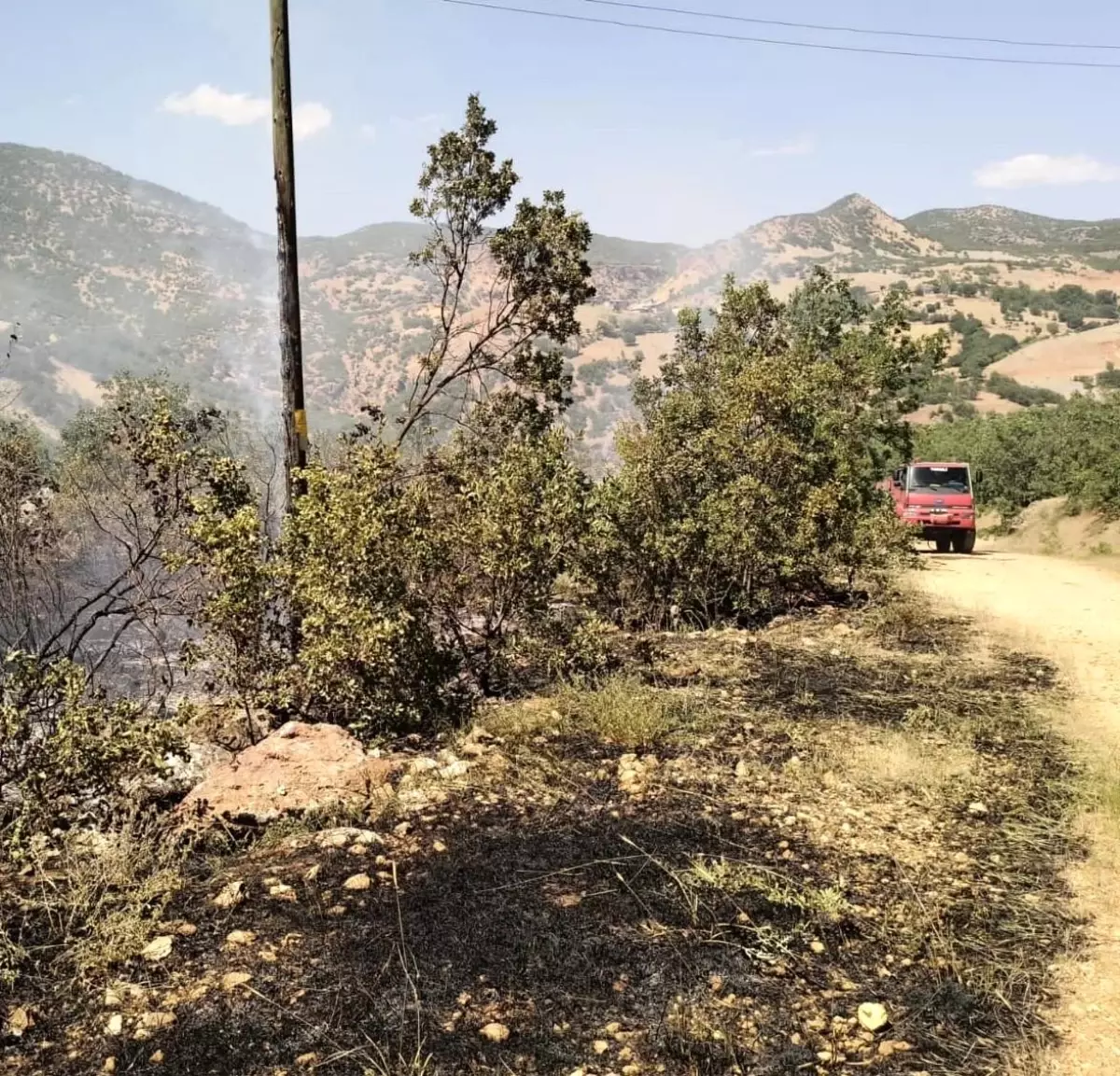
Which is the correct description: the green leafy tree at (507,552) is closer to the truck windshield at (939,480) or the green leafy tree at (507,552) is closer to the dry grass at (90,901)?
the dry grass at (90,901)

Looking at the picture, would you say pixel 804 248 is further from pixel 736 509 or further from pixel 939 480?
pixel 736 509

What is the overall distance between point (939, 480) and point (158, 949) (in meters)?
21.5

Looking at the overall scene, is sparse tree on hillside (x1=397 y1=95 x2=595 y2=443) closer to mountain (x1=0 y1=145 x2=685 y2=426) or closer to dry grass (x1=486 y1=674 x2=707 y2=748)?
dry grass (x1=486 y1=674 x2=707 y2=748)

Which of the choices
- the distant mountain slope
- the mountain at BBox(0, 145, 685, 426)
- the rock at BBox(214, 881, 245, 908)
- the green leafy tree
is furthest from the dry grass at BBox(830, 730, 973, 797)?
the distant mountain slope

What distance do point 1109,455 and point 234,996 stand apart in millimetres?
26441

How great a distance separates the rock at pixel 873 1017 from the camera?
3.42 metres

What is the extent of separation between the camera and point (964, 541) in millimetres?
21859

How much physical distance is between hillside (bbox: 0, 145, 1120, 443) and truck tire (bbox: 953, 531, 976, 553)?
40529mm

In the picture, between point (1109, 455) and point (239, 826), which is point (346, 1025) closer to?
point (239, 826)

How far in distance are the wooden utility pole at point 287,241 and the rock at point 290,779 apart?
97.4 inches

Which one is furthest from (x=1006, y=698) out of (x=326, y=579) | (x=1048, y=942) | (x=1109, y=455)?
(x=1109, y=455)

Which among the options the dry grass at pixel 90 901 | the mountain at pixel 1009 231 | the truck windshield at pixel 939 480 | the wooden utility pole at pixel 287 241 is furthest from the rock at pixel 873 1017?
the mountain at pixel 1009 231

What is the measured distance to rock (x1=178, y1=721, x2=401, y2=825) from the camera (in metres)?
5.23

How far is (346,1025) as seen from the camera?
3.36m
